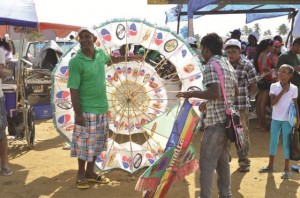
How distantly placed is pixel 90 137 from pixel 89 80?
67cm

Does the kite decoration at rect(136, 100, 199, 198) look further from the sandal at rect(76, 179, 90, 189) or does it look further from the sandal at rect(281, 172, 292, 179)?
the sandal at rect(281, 172, 292, 179)

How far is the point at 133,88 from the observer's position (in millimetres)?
5082

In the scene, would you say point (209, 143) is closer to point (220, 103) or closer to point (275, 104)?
point (220, 103)

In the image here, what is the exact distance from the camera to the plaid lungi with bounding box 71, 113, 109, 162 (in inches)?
165

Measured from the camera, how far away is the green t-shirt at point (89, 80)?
13.2 feet

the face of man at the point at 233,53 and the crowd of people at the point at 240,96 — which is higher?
the face of man at the point at 233,53

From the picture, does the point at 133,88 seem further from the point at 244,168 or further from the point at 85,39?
the point at 244,168

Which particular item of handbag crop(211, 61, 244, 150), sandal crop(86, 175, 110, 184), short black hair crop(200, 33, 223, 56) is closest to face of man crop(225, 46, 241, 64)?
short black hair crop(200, 33, 223, 56)

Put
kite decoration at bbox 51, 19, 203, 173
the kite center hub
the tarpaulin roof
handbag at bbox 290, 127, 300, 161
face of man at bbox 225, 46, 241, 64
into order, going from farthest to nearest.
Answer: the tarpaulin roof, the kite center hub, handbag at bbox 290, 127, 300, 161, kite decoration at bbox 51, 19, 203, 173, face of man at bbox 225, 46, 241, 64

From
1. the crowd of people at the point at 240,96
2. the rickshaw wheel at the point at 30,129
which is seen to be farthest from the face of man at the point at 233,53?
the rickshaw wheel at the point at 30,129

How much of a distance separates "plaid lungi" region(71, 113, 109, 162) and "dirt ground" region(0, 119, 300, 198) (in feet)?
1.59

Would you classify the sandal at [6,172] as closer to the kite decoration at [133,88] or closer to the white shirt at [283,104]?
the kite decoration at [133,88]

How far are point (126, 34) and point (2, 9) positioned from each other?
1.74m

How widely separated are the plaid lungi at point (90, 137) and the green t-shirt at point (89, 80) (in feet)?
0.32
